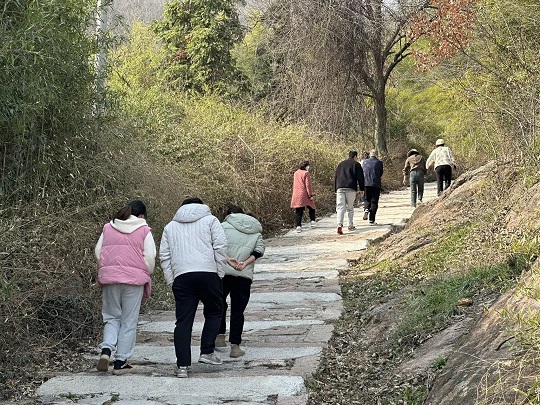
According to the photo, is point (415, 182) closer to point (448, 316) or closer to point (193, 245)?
point (448, 316)

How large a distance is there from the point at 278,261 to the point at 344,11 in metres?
14.9

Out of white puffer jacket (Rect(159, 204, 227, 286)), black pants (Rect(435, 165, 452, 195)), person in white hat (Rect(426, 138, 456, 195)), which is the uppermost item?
person in white hat (Rect(426, 138, 456, 195))

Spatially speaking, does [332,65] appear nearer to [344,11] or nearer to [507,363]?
[344,11]

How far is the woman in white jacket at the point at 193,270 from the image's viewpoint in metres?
7.88

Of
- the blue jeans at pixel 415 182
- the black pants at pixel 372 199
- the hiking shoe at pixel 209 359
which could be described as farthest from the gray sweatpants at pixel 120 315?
the blue jeans at pixel 415 182

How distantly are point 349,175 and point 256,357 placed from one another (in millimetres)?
10535

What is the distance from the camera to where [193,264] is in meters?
7.88

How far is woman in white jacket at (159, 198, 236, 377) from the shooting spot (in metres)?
7.88

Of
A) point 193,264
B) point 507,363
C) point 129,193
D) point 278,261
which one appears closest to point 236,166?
point 278,261

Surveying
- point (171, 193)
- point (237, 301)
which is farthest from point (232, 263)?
point (171, 193)

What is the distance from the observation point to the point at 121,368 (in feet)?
25.7

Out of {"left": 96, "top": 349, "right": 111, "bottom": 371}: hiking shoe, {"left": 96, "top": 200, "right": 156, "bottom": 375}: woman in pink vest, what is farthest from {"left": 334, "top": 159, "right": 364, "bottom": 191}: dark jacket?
{"left": 96, "top": 349, "right": 111, "bottom": 371}: hiking shoe

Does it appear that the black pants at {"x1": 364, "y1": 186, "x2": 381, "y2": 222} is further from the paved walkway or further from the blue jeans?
the paved walkway

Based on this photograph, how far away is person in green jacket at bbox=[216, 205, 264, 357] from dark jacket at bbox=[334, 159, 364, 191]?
10.1m
